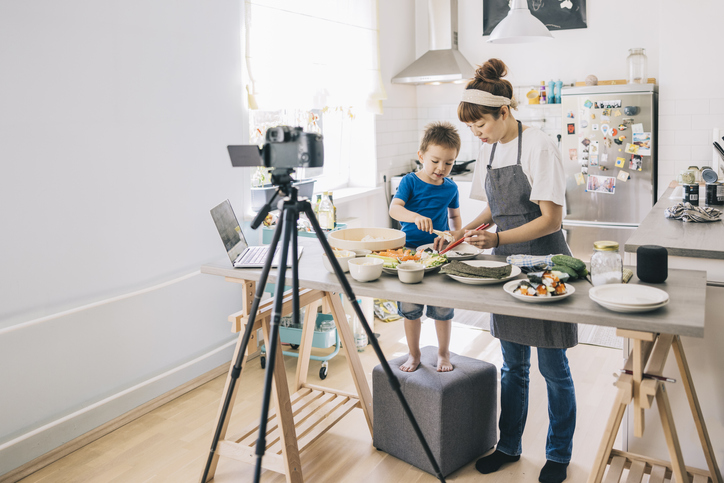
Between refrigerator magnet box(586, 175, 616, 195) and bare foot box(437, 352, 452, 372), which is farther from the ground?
refrigerator magnet box(586, 175, 616, 195)

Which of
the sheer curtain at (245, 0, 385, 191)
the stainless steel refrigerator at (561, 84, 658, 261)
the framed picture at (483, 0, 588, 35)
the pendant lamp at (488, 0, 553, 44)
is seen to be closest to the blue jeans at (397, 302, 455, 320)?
the sheer curtain at (245, 0, 385, 191)

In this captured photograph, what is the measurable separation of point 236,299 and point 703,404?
2440 mm

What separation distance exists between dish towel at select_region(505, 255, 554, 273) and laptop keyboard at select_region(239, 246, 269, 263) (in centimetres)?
93

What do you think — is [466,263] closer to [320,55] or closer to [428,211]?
[428,211]

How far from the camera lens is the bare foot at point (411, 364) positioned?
246cm

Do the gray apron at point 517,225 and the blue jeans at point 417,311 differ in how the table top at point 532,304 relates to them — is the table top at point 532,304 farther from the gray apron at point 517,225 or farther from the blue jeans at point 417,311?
the blue jeans at point 417,311

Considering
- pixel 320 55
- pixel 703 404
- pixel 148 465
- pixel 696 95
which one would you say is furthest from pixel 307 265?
pixel 696 95

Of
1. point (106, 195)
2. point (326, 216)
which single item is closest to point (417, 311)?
point (326, 216)

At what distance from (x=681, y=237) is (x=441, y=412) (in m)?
1.19

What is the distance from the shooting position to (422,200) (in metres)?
2.69

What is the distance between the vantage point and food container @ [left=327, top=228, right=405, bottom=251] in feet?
7.38

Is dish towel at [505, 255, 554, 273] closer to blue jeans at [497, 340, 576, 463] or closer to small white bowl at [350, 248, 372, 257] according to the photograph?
blue jeans at [497, 340, 576, 463]

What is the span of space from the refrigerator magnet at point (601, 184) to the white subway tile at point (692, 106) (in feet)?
2.24

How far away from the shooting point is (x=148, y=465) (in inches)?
98.4
